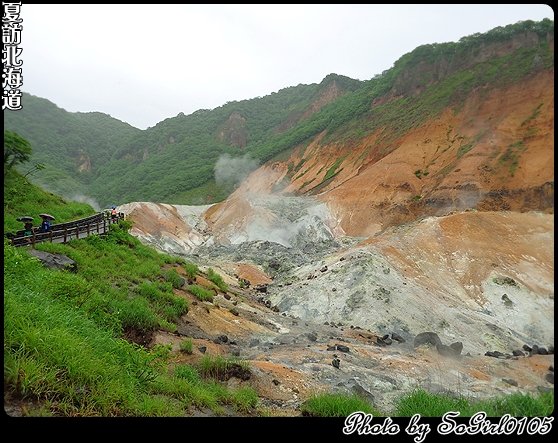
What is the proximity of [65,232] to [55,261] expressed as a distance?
2.78 meters

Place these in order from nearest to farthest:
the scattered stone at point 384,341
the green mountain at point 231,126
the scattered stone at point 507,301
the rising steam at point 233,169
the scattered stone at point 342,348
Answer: the scattered stone at point 342,348 < the scattered stone at point 507,301 < the green mountain at point 231,126 < the scattered stone at point 384,341 < the rising steam at point 233,169

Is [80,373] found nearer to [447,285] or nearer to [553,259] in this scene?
[553,259]

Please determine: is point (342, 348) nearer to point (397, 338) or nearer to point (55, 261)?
point (397, 338)

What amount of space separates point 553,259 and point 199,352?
7.62m

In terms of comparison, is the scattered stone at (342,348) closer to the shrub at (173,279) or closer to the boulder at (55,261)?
the shrub at (173,279)

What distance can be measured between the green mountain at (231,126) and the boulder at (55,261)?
10.7 ft

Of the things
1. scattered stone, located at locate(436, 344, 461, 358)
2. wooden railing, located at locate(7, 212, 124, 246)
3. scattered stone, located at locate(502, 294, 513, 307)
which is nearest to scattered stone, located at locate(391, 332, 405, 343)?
scattered stone, located at locate(436, 344, 461, 358)

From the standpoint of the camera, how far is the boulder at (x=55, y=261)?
9852 mm

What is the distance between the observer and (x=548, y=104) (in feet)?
11.9

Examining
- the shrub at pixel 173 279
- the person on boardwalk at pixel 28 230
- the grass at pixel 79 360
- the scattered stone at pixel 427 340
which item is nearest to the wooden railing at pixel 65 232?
the person on boardwalk at pixel 28 230

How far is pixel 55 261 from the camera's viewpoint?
10.2 m

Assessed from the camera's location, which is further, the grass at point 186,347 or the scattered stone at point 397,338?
the scattered stone at point 397,338

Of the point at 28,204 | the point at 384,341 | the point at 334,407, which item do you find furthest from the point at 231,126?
the point at 334,407
